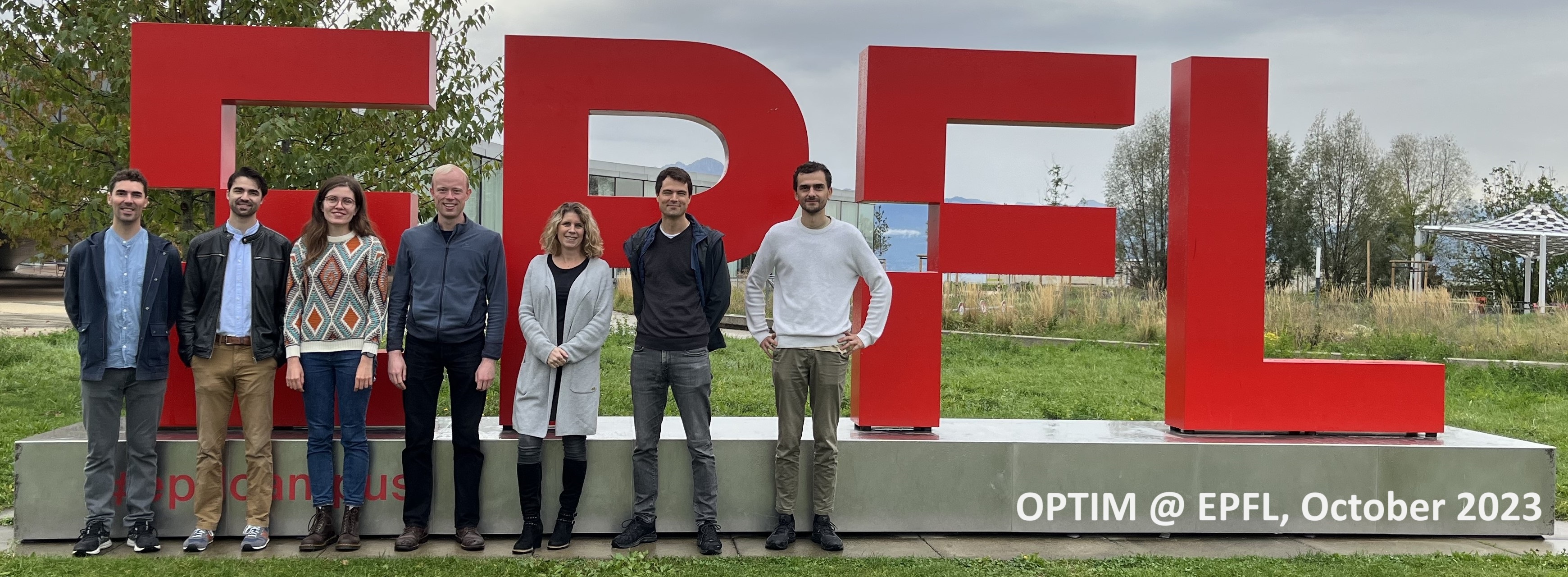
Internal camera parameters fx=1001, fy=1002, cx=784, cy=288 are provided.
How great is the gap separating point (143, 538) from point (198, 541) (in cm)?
23

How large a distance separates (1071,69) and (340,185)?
11.9 ft

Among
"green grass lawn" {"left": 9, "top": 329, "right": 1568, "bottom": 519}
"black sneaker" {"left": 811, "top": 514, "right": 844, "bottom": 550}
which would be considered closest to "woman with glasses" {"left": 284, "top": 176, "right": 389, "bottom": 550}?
"black sneaker" {"left": 811, "top": 514, "right": 844, "bottom": 550}

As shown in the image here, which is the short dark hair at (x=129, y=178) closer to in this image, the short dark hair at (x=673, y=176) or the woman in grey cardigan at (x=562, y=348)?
the woman in grey cardigan at (x=562, y=348)

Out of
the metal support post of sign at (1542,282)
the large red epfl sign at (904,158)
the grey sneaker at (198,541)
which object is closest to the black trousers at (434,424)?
the large red epfl sign at (904,158)

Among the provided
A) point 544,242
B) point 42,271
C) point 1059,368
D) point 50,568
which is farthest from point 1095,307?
point 42,271

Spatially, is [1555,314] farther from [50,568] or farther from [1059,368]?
[50,568]

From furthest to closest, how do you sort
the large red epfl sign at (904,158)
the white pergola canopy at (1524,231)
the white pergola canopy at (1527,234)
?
the white pergola canopy at (1524,231)
the white pergola canopy at (1527,234)
the large red epfl sign at (904,158)

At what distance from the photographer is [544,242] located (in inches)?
178

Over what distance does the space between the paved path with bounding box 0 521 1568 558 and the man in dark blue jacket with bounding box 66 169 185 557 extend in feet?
0.87

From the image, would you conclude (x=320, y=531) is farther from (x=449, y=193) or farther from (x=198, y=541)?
(x=449, y=193)

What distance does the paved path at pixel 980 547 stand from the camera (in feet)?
14.8

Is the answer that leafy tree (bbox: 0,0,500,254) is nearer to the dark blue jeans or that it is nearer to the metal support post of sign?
the dark blue jeans

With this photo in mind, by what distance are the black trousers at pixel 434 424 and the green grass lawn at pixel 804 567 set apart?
321 mm

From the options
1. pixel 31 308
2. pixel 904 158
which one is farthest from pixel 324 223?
pixel 31 308
